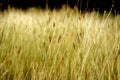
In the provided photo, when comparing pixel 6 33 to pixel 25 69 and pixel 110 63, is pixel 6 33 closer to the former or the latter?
pixel 25 69

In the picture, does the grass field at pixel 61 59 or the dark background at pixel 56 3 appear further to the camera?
the dark background at pixel 56 3

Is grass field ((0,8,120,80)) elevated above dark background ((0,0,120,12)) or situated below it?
above

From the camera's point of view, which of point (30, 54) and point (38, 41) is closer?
point (30, 54)

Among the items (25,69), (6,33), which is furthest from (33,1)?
(25,69)

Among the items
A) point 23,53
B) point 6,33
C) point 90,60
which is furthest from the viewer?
point 6,33

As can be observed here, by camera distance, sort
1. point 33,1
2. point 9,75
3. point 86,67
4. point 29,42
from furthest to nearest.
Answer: point 33,1
point 29,42
point 86,67
point 9,75

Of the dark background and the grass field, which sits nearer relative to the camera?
the grass field

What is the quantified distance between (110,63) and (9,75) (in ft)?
2.40

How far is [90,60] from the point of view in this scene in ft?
Answer: 5.27

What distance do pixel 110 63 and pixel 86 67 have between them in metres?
0.20

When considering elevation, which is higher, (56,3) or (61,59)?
(61,59)

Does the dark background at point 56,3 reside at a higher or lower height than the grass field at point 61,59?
lower

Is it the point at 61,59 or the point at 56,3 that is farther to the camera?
the point at 56,3

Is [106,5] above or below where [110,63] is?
below
